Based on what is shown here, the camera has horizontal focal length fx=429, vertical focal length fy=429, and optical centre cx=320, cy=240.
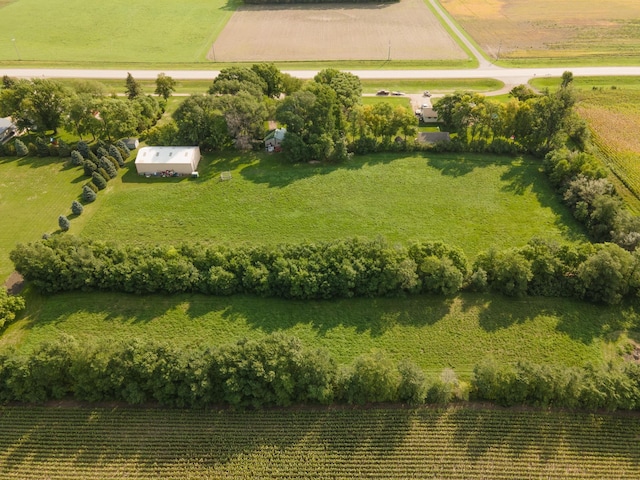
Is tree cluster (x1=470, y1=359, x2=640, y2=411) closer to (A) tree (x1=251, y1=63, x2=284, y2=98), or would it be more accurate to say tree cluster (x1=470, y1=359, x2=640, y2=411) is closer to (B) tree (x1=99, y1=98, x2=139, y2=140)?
(B) tree (x1=99, y1=98, x2=139, y2=140)

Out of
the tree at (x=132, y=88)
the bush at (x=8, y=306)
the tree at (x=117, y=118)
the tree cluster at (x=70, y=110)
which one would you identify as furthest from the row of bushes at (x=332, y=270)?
the tree at (x=132, y=88)

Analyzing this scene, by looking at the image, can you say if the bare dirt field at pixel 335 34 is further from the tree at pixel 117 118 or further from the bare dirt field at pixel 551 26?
the tree at pixel 117 118

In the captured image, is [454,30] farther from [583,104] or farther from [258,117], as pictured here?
[258,117]

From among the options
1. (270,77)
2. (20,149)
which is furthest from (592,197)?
(20,149)

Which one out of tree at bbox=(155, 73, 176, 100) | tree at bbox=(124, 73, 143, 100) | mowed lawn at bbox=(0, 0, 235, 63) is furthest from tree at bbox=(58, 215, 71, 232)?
mowed lawn at bbox=(0, 0, 235, 63)

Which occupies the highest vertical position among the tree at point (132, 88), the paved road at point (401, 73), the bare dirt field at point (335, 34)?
the bare dirt field at point (335, 34)

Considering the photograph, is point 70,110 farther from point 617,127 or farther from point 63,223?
point 617,127

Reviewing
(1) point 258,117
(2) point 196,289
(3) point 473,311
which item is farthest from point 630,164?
(2) point 196,289
